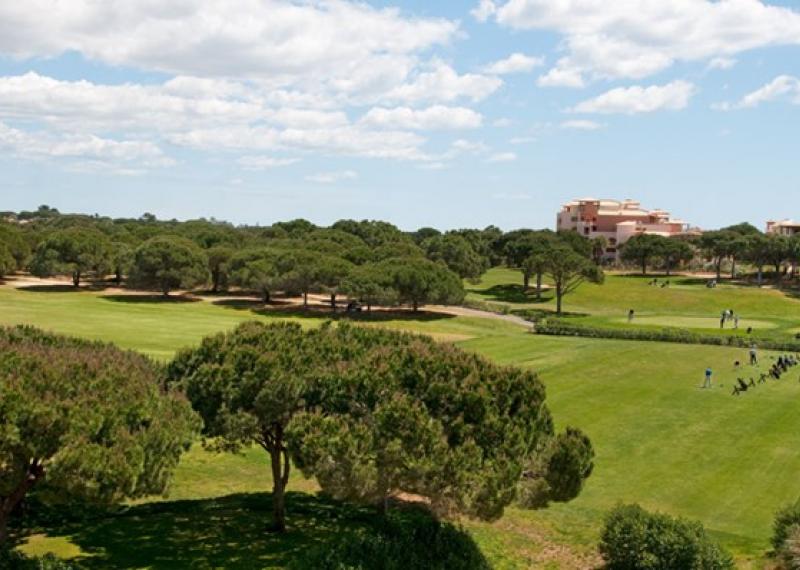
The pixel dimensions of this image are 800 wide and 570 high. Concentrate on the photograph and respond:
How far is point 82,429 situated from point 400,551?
25.3 feet

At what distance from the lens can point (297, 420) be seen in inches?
693

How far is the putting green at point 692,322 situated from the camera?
7656 centimetres

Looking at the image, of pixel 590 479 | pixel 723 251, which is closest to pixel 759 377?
pixel 590 479

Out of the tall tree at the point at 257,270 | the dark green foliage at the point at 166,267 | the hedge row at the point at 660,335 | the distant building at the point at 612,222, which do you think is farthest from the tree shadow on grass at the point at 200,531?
the distant building at the point at 612,222

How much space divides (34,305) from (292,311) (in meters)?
24.9

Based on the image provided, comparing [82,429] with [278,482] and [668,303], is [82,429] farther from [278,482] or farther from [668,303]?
[668,303]

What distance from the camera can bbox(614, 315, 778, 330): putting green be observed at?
76562 millimetres

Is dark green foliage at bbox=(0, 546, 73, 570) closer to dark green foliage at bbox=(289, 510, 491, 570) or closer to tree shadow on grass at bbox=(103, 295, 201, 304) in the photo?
dark green foliage at bbox=(289, 510, 491, 570)

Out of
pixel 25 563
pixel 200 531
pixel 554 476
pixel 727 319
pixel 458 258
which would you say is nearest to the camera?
pixel 25 563

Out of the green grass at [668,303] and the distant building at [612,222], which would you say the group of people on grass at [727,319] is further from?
the distant building at [612,222]

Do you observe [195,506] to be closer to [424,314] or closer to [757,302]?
[424,314]

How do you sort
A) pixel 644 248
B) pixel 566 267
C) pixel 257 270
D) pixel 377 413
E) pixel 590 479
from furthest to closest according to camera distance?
pixel 644 248 → pixel 566 267 → pixel 257 270 → pixel 590 479 → pixel 377 413

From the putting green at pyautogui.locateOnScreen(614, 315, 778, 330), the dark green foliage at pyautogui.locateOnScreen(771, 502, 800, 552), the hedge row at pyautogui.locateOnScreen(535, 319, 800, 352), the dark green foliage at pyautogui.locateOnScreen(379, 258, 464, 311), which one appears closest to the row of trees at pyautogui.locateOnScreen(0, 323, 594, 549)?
A: the dark green foliage at pyautogui.locateOnScreen(771, 502, 800, 552)

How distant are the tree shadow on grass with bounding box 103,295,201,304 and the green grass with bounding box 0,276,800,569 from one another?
66.1 feet
